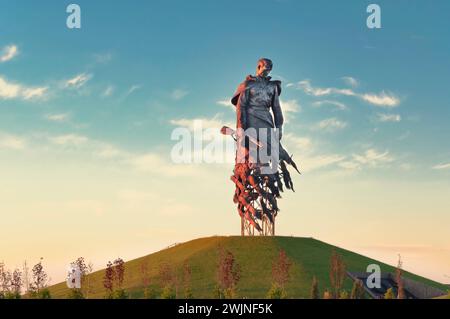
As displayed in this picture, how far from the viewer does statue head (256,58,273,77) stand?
67.6 m

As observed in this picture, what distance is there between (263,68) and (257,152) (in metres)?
9.61

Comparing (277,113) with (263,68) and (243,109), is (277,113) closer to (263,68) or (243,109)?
(243,109)

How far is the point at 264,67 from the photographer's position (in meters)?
67.6

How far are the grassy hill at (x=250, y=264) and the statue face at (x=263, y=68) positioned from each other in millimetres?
19177

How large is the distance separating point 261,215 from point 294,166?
7.27 meters

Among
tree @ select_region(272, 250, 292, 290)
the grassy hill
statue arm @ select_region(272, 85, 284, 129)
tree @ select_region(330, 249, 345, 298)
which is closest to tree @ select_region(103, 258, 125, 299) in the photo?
the grassy hill

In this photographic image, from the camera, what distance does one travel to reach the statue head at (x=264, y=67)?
67.6 metres

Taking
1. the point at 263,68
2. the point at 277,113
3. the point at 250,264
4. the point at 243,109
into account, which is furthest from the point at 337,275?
the point at 263,68

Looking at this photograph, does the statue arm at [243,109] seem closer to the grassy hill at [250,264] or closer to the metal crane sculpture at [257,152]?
the metal crane sculpture at [257,152]

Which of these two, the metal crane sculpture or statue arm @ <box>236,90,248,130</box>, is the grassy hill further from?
statue arm @ <box>236,90,248,130</box>
